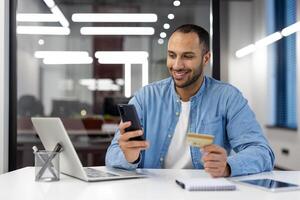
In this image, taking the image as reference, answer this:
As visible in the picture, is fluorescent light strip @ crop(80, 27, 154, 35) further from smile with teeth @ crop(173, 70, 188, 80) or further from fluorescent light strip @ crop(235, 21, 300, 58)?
fluorescent light strip @ crop(235, 21, 300, 58)

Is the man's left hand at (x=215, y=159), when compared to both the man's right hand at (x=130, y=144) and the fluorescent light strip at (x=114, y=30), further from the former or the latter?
the fluorescent light strip at (x=114, y=30)

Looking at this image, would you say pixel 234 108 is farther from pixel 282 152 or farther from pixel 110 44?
pixel 282 152

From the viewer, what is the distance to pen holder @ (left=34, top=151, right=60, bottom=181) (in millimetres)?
1578

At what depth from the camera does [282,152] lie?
19.8ft

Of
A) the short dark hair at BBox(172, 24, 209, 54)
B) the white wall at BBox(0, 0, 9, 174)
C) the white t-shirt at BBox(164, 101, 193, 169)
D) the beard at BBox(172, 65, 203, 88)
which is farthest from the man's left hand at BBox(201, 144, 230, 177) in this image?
the white wall at BBox(0, 0, 9, 174)

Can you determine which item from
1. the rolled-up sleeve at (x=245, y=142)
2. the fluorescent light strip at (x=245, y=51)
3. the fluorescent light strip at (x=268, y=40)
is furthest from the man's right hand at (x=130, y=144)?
the fluorescent light strip at (x=245, y=51)

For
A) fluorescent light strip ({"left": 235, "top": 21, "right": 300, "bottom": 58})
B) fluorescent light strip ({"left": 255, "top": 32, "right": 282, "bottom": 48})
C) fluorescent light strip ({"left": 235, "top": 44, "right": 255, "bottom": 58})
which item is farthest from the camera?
fluorescent light strip ({"left": 235, "top": 44, "right": 255, "bottom": 58})

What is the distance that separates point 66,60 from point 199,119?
7.36 ft

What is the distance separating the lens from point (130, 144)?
169 cm

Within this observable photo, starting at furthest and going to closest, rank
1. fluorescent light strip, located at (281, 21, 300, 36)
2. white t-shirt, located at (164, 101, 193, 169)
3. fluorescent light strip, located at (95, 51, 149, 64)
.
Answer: fluorescent light strip, located at (281, 21, 300, 36) → fluorescent light strip, located at (95, 51, 149, 64) → white t-shirt, located at (164, 101, 193, 169)

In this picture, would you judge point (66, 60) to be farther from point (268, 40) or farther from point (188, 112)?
point (268, 40)

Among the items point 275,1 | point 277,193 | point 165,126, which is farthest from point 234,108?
point 275,1

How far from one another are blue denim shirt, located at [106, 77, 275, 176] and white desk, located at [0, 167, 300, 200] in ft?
1.17

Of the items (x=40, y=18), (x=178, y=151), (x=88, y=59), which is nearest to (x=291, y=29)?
(x=88, y=59)
